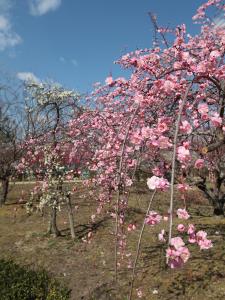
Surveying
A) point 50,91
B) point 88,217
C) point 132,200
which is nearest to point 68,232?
point 88,217

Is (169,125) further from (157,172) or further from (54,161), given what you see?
(54,161)

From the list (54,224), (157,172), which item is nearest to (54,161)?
(54,224)

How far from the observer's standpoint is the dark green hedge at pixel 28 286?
738cm

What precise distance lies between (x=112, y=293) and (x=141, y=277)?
78 cm

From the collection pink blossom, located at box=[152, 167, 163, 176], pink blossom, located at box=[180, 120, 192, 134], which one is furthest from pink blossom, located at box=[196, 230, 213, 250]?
pink blossom, located at box=[152, 167, 163, 176]

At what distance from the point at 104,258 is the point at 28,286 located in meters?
2.18

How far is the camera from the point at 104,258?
9.44m

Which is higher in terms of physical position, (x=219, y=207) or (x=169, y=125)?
(x=169, y=125)

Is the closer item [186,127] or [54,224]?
[186,127]

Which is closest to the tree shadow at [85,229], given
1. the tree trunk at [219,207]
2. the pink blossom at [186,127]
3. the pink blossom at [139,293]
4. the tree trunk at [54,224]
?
the tree trunk at [54,224]

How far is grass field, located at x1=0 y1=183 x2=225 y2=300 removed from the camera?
7238 mm

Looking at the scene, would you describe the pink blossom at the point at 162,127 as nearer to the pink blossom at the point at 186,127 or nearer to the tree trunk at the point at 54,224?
the pink blossom at the point at 186,127

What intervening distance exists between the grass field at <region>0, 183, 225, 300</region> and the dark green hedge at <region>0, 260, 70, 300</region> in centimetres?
39

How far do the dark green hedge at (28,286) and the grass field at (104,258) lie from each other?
388mm
